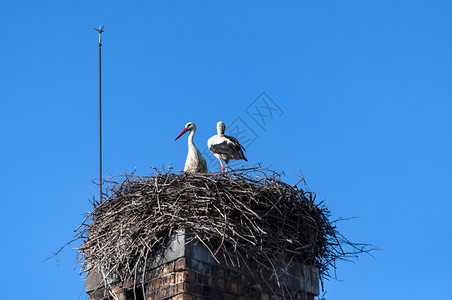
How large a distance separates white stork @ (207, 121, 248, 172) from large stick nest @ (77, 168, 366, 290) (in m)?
2.37

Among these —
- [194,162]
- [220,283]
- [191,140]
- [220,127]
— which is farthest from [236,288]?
[220,127]

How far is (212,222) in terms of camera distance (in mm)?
8523

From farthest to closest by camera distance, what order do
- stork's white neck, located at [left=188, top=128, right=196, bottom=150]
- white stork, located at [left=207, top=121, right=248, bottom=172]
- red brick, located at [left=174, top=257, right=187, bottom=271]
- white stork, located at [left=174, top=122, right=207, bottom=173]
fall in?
white stork, located at [left=207, top=121, right=248, bottom=172] < stork's white neck, located at [left=188, top=128, right=196, bottom=150] < white stork, located at [left=174, top=122, right=207, bottom=173] < red brick, located at [left=174, top=257, right=187, bottom=271]

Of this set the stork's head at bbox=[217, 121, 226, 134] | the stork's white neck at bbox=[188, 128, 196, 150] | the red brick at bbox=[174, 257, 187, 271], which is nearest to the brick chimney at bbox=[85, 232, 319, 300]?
the red brick at bbox=[174, 257, 187, 271]

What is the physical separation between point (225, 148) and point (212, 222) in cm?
356

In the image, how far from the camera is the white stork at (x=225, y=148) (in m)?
12.0

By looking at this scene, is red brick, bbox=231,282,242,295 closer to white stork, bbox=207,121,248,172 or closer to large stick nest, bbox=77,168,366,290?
large stick nest, bbox=77,168,366,290

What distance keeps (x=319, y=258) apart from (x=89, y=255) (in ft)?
9.47

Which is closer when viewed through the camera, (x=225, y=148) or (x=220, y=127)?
(x=225, y=148)

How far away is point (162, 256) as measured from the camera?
856 centimetres

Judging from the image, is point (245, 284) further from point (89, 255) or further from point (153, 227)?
point (89, 255)

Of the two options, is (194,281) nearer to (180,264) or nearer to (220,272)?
(180,264)

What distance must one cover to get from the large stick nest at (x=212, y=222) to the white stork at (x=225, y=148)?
2.37m

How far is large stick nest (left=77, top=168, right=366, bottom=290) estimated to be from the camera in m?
8.63
